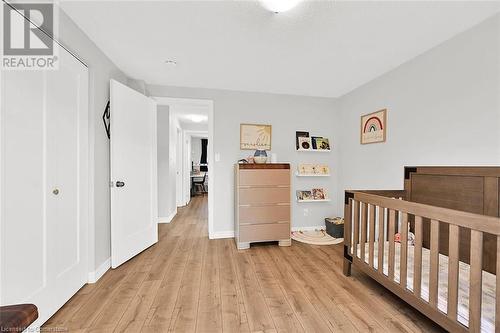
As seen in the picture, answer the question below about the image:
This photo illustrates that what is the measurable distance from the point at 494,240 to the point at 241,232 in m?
2.23

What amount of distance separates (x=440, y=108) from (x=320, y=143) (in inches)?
62.4

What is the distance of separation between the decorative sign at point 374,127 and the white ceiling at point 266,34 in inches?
19.9

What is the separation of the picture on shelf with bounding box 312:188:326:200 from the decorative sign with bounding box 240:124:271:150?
101cm

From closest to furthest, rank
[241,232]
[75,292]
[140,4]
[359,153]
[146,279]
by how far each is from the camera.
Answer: [140,4] < [75,292] < [146,279] < [241,232] < [359,153]

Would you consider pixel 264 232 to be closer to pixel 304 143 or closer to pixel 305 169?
pixel 305 169

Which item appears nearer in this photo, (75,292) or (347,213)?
(75,292)

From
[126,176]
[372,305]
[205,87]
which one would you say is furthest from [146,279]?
[205,87]

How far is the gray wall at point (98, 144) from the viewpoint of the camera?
186 cm

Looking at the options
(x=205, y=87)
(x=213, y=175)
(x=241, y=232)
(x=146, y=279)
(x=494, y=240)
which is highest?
(x=205, y=87)

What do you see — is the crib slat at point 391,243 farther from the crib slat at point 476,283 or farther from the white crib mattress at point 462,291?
the crib slat at point 476,283

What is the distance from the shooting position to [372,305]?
1629 mm

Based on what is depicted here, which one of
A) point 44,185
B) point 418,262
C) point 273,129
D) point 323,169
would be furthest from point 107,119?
point 323,169

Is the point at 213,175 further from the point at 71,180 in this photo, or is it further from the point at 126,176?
the point at 71,180

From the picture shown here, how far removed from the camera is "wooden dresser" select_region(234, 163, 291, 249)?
2.75 metres
